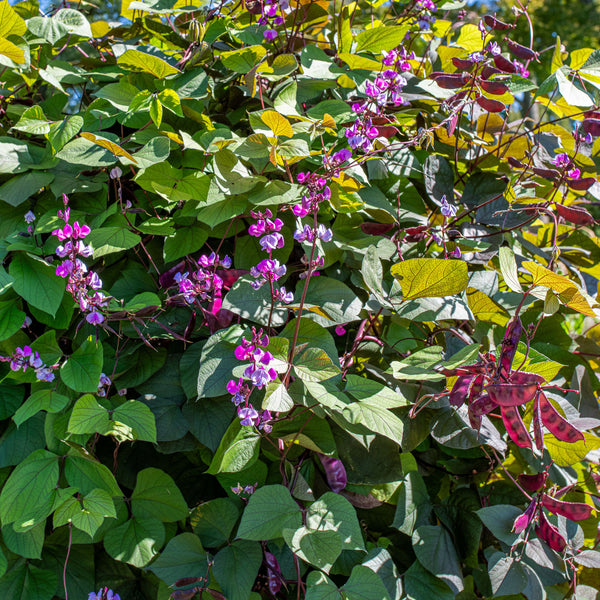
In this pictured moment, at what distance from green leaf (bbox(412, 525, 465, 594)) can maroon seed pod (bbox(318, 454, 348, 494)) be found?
199 mm

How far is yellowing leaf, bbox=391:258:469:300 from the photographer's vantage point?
3.74 feet

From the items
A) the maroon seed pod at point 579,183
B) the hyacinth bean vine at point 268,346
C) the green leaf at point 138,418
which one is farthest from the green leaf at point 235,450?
the maroon seed pod at point 579,183

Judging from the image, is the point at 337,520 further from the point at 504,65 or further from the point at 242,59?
the point at 504,65

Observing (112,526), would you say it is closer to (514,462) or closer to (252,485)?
(252,485)

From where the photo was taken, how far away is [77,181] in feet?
4.37

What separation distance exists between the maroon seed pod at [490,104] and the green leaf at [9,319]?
1.22 metres

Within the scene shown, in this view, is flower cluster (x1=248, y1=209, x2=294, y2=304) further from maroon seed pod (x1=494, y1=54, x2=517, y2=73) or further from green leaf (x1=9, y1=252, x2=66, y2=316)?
maroon seed pod (x1=494, y1=54, x2=517, y2=73)

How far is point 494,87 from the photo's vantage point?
1382mm

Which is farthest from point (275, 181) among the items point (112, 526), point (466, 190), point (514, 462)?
point (514, 462)

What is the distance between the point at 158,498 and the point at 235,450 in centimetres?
24

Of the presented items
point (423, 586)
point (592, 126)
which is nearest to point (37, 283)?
point (423, 586)

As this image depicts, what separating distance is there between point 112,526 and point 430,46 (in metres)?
1.73

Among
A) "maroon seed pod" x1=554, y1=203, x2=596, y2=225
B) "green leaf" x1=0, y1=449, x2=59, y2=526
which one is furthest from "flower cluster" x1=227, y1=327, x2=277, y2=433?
"maroon seed pod" x1=554, y1=203, x2=596, y2=225

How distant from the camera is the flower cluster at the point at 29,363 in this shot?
3.81 feet
